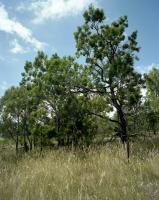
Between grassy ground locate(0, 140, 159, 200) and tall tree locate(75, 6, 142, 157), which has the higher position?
tall tree locate(75, 6, 142, 157)

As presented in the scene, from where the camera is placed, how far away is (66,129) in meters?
27.9

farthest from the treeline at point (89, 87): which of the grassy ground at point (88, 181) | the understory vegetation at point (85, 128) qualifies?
the grassy ground at point (88, 181)

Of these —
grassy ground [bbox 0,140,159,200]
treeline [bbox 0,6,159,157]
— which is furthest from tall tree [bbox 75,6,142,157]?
grassy ground [bbox 0,140,159,200]

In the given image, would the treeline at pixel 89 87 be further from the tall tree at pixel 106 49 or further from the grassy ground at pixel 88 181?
the grassy ground at pixel 88 181

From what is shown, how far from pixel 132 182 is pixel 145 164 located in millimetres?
1532

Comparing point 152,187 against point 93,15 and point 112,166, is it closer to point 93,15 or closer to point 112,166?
point 112,166

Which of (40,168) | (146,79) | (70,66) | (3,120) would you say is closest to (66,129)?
(70,66)

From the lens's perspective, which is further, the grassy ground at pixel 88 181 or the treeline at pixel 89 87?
the treeline at pixel 89 87

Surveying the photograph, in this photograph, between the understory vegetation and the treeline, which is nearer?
the understory vegetation

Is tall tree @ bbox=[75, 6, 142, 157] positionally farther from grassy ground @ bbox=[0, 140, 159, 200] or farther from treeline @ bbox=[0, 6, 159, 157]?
grassy ground @ bbox=[0, 140, 159, 200]

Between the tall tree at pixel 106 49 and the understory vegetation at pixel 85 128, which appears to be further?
the tall tree at pixel 106 49

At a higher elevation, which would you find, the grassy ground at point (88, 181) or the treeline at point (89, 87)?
the treeline at point (89, 87)

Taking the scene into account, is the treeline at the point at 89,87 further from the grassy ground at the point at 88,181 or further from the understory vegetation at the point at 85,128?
the grassy ground at the point at 88,181

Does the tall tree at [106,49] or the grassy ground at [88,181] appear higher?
the tall tree at [106,49]
